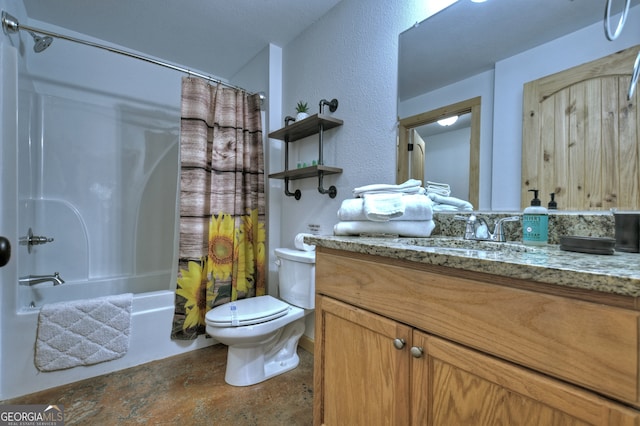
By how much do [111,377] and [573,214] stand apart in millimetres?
2286

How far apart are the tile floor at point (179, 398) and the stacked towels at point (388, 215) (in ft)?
3.08

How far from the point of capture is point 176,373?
1.61m

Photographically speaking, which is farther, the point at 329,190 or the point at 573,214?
the point at 329,190

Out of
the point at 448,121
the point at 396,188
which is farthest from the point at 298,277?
the point at 448,121

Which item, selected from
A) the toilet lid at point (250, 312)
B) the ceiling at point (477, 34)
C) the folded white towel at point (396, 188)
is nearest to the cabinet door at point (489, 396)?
the folded white towel at point (396, 188)

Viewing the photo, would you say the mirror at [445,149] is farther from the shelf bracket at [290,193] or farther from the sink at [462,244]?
the shelf bracket at [290,193]

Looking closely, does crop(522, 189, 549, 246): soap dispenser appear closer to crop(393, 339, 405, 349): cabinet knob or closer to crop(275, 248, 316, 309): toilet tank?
crop(393, 339, 405, 349): cabinet knob

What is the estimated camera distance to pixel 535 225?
2.98 ft

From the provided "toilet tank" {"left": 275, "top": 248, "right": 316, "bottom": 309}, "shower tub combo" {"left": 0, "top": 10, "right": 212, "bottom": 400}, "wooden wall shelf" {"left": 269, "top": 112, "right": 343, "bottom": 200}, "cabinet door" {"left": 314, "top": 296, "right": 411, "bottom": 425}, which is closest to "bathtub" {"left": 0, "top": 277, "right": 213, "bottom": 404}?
"shower tub combo" {"left": 0, "top": 10, "right": 212, "bottom": 400}

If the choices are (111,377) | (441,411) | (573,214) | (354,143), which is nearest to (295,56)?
(354,143)

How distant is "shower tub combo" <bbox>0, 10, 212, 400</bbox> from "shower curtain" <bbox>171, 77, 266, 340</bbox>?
0.49 ft

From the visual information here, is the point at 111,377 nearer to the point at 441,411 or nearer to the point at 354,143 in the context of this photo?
the point at 441,411

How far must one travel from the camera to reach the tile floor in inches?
49.8

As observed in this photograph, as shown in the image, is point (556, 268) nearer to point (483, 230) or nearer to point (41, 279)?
point (483, 230)
